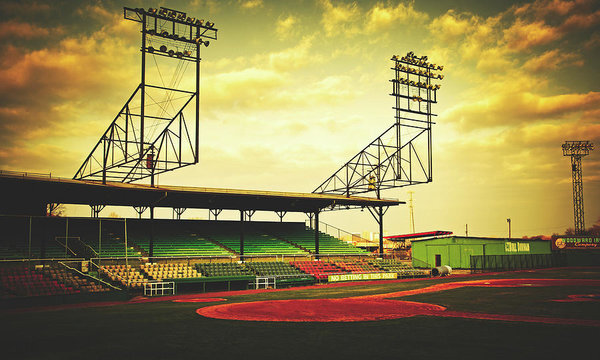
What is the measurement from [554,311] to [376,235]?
→ 146 meters

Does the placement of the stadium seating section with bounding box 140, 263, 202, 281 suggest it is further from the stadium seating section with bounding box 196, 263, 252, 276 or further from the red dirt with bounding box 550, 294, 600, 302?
the red dirt with bounding box 550, 294, 600, 302

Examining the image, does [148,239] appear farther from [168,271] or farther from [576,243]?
[576,243]

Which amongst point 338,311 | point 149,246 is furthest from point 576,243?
point 149,246

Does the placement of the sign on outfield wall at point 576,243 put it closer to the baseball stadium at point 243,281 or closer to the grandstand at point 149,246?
the baseball stadium at point 243,281

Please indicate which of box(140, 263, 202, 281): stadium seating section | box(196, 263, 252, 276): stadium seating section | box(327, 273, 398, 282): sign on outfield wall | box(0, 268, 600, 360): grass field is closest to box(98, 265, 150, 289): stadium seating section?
box(140, 263, 202, 281): stadium seating section

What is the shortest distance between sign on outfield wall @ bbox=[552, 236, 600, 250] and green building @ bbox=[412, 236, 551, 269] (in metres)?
6.80

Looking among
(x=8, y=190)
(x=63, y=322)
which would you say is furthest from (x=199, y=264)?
(x=63, y=322)

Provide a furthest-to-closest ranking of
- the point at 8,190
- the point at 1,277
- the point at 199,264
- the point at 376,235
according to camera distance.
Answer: the point at 376,235 → the point at 199,264 → the point at 8,190 → the point at 1,277

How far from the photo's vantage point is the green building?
52.1m

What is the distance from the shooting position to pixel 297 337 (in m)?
12.1

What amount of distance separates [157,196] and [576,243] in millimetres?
57393

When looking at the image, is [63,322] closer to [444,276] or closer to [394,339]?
[394,339]

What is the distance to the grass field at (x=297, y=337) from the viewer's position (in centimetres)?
994

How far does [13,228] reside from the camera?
33.2m
